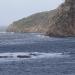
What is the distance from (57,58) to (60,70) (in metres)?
21.2

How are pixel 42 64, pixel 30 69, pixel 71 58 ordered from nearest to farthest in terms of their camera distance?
1. pixel 30 69
2. pixel 42 64
3. pixel 71 58

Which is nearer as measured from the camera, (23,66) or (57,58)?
(23,66)

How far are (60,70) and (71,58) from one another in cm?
2134

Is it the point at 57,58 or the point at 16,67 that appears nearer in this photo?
the point at 16,67

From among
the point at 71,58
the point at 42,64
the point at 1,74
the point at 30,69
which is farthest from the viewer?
the point at 71,58

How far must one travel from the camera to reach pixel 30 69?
97.4 m

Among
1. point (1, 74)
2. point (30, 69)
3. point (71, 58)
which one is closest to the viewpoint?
point (1, 74)

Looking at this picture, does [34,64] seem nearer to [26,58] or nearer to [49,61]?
[49,61]

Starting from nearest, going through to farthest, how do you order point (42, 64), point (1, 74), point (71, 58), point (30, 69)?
point (1, 74) → point (30, 69) → point (42, 64) → point (71, 58)

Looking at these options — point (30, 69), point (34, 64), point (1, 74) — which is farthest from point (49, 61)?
point (1, 74)

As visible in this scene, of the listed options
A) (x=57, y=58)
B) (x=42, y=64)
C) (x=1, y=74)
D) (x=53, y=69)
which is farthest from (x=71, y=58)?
(x=1, y=74)

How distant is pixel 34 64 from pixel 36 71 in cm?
1152

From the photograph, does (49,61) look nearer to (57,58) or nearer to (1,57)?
(57,58)

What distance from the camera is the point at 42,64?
104 meters
